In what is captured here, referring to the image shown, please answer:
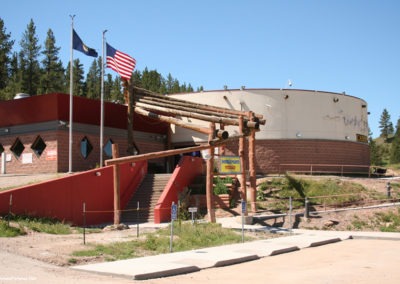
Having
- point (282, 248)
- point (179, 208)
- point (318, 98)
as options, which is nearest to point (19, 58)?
point (318, 98)

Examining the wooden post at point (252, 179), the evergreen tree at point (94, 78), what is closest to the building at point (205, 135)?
the wooden post at point (252, 179)

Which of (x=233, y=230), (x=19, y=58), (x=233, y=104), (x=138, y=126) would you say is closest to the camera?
(x=233, y=230)

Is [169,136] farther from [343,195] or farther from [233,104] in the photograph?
[343,195]

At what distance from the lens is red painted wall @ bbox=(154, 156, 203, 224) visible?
2419cm

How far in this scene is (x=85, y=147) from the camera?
94.7 ft

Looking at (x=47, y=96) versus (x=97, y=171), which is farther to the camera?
(x=47, y=96)

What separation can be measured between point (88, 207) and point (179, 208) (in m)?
4.49

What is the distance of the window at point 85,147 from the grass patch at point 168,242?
11.1 m

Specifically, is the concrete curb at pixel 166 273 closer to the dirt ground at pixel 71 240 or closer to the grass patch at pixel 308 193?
the dirt ground at pixel 71 240

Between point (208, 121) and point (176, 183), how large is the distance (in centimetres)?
388

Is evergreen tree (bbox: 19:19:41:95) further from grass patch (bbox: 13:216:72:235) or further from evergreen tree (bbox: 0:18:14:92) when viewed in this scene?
grass patch (bbox: 13:216:72:235)

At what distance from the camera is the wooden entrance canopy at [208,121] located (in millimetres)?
21969

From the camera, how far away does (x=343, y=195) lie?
26984 millimetres

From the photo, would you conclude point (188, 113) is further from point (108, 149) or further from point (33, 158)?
point (33, 158)
